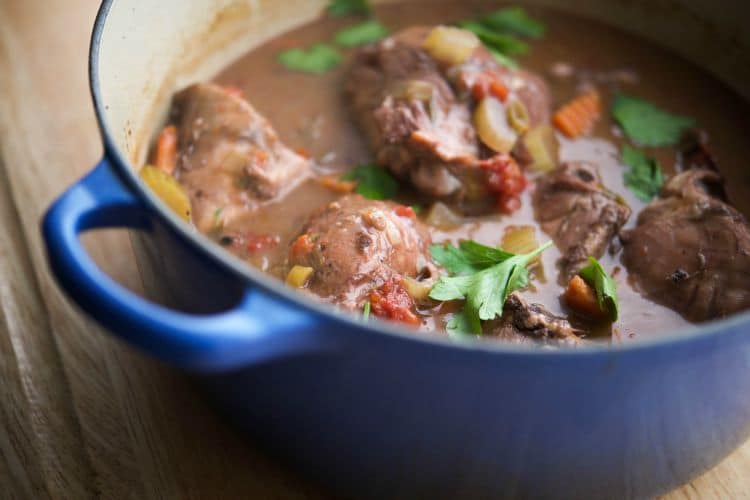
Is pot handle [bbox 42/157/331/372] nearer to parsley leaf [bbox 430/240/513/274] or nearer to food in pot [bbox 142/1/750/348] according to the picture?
food in pot [bbox 142/1/750/348]

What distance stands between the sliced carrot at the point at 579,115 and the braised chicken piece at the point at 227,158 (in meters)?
1.01

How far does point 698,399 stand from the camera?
1.82 m

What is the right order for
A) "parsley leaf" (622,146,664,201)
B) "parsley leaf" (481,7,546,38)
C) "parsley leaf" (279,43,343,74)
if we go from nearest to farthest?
"parsley leaf" (622,146,664,201) → "parsley leaf" (279,43,343,74) → "parsley leaf" (481,7,546,38)

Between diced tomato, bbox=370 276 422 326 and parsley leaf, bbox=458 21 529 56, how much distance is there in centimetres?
149

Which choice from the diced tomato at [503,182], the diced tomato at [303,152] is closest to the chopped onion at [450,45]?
the diced tomato at [503,182]

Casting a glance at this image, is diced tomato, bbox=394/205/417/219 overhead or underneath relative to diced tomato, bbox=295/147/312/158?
underneath

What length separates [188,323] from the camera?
157 centimetres

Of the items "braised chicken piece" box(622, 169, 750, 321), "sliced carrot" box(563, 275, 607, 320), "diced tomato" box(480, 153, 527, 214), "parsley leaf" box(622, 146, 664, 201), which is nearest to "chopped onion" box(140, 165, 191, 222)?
"diced tomato" box(480, 153, 527, 214)

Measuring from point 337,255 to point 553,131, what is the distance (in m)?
1.21

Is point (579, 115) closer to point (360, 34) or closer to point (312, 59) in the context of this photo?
point (360, 34)

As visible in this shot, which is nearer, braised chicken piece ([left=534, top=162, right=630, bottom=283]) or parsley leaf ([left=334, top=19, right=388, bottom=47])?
braised chicken piece ([left=534, top=162, right=630, bottom=283])

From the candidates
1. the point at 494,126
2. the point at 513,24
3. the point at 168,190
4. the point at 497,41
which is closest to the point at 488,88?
the point at 494,126

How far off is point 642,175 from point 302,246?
1.35 metres

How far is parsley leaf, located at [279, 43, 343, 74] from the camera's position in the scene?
348 centimetres
